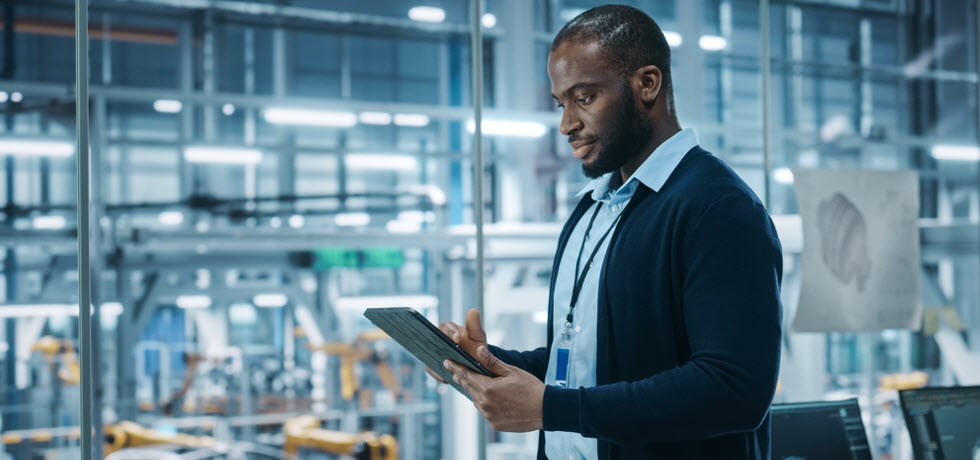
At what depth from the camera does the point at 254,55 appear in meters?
16.4

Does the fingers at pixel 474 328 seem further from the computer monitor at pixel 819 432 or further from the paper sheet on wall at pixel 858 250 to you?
the paper sheet on wall at pixel 858 250

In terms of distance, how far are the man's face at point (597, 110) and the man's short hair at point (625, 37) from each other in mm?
14

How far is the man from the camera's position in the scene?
3.79 feet

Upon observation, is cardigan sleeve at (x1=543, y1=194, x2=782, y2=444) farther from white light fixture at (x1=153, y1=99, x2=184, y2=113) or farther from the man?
white light fixture at (x1=153, y1=99, x2=184, y2=113)

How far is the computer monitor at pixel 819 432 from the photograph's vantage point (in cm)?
201

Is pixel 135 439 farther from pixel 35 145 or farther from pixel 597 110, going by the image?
pixel 597 110

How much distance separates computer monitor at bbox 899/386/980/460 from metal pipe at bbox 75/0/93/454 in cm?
181

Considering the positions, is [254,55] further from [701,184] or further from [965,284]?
[701,184]

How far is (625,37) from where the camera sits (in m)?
1.33

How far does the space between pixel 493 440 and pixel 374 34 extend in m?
9.46

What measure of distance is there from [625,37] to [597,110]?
0.12 m

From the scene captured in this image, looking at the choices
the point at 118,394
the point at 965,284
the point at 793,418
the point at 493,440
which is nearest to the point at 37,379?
the point at 118,394

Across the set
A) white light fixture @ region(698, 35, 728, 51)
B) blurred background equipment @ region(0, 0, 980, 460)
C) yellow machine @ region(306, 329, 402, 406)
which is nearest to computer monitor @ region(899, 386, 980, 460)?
blurred background equipment @ region(0, 0, 980, 460)

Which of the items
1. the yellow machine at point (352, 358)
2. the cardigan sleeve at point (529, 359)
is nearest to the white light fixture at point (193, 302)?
the yellow machine at point (352, 358)
